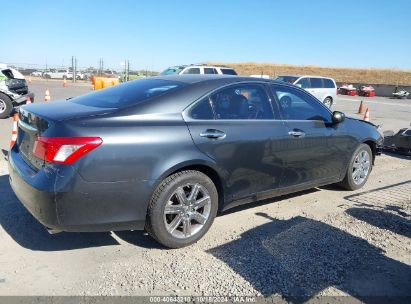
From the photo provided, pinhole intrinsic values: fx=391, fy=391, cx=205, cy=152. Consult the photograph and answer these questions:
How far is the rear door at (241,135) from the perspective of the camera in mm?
3758

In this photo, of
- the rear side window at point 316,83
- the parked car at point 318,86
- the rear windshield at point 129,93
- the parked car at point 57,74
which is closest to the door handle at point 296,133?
the rear windshield at point 129,93

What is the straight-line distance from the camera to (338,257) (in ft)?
11.9

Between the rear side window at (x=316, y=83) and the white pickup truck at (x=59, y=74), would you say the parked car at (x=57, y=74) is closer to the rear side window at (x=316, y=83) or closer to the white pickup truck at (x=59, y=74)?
the white pickup truck at (x=59, y=74)

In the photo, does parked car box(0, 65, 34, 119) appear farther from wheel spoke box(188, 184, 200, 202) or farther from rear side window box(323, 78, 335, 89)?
rear side window box(323, 78, 335, 89)

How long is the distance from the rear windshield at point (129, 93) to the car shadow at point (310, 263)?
5.29 feet

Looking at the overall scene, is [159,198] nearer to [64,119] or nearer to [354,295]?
[64,119]

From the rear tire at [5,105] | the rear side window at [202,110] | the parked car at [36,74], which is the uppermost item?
the rear side window at [202,110]

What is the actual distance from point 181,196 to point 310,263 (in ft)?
4.29

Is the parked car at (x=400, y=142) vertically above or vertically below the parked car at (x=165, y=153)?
below

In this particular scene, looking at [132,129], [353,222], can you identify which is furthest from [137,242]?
[353,222]

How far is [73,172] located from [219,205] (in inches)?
62.0

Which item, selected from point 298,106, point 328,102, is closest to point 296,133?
point 298,106

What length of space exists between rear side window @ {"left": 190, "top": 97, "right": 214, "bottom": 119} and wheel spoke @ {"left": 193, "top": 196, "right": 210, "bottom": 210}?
786mm

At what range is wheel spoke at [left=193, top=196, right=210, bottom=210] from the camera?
373 centimetres
